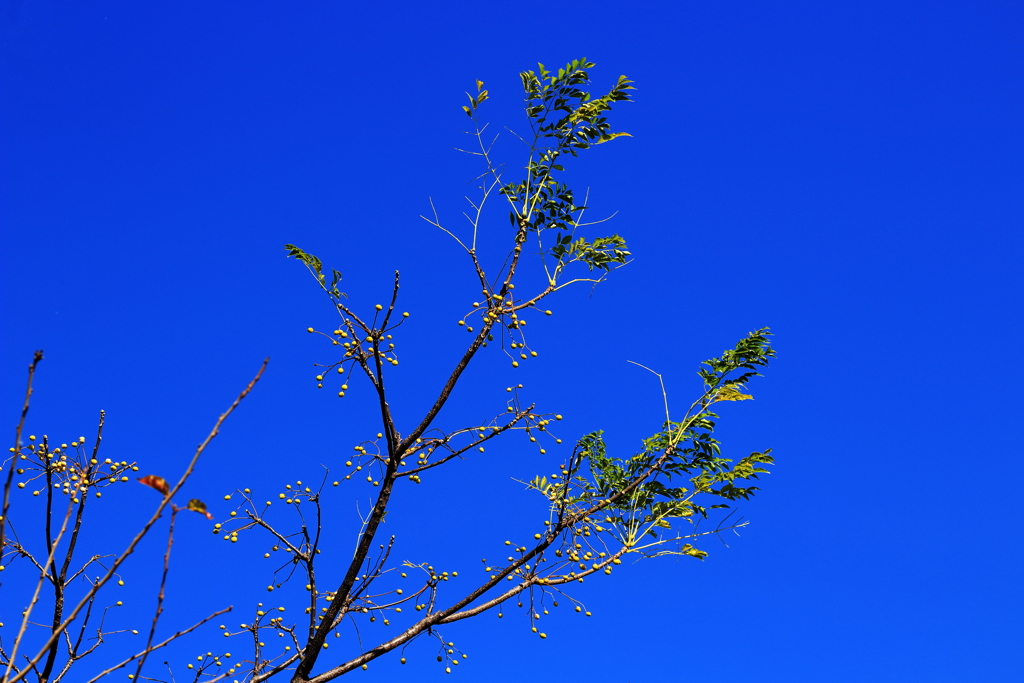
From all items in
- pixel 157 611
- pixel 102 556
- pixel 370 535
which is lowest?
pixel 157 611

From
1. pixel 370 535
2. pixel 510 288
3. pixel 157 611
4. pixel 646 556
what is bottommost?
pixel 157 611

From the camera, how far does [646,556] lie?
15.6 ft

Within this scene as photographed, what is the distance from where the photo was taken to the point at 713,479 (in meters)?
5.25

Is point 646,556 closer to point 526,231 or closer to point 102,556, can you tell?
point 526,231

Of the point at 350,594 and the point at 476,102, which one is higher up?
the point at 476,102

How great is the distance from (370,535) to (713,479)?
2486 mm

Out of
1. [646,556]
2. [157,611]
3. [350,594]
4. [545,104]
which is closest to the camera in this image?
[157,611]

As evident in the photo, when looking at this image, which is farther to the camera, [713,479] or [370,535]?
[713,479]


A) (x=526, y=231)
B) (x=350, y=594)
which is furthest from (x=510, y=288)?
(x=350, y=594)

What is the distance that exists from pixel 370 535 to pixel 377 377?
1096 millimetres

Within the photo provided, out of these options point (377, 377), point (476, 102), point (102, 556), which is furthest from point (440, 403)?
point (102, 556)

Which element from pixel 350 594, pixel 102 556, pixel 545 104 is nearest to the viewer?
pixel 350 594

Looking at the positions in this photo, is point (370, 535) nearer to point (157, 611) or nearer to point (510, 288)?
point (510, 288)

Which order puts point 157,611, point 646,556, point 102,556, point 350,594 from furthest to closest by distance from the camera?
point 102,556 < point 350,594 < point 646,556 < point 157,611
